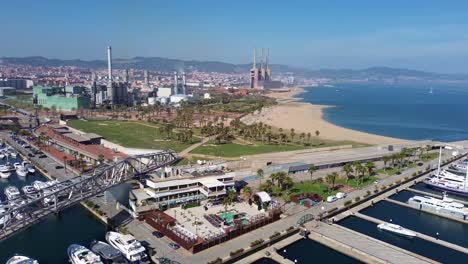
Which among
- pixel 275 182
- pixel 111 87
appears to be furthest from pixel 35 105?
pixel 275 182

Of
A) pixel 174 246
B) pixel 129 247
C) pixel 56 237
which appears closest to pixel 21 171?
pixel 56 237

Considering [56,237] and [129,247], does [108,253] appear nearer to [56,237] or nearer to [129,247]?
[129,247]

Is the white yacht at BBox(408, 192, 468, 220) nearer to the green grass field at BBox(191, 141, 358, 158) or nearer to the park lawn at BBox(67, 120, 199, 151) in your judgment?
the green grass field at BBox(191, 141, 358, 158)

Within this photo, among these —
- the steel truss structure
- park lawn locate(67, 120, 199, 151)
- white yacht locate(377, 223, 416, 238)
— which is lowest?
white yacht locate(377, 223, 416, 238)

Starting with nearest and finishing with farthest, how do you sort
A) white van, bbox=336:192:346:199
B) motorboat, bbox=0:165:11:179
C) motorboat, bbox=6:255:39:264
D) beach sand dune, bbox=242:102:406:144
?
motorboat, bbox=6:255:39:264
white van, bbox=336:192:346:199
motorboat, bbox=0:165:11:179
beach sand dune, bbox=242:102:406:144

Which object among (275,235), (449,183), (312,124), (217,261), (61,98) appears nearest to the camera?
(217,261)

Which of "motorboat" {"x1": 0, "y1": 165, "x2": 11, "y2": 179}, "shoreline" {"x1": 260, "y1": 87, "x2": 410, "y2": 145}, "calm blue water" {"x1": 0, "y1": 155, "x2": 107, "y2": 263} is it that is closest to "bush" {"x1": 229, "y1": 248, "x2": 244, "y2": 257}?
"calm blue water" {"x1": 0, "y1": 155, "x2": 107, "y2": 263}

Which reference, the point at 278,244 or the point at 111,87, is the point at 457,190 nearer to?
the point at 278,244
